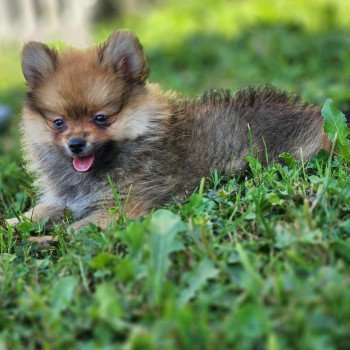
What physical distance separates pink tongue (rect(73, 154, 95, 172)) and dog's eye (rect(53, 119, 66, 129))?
0.20 m

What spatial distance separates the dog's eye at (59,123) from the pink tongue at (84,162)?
0.67 feet

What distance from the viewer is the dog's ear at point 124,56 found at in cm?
427

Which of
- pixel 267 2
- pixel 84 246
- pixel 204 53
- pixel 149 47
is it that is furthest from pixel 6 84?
pixel 84 246

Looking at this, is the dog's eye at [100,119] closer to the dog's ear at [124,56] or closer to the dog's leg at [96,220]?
the dog's ear at [124,56]

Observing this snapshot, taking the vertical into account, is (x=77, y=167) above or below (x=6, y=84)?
above

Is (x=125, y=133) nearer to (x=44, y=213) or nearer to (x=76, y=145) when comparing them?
(x=76, y=145)

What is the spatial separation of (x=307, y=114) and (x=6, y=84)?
21.9 feet

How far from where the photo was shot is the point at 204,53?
9898 millimetres

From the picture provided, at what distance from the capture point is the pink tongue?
4242 mm

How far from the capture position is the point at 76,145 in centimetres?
407

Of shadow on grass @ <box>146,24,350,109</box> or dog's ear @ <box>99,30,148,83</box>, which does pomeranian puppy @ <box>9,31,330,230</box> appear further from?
shadow on grass @ <box>146,24,350,109</box>

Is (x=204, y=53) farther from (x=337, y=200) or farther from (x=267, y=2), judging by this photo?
(x=337, y=200)

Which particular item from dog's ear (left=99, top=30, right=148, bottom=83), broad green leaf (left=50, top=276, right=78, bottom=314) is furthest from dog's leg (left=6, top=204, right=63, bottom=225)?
broad green leaf (left=50, top=276, right=78, bottom=314)

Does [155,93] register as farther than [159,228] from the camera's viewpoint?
Yes
